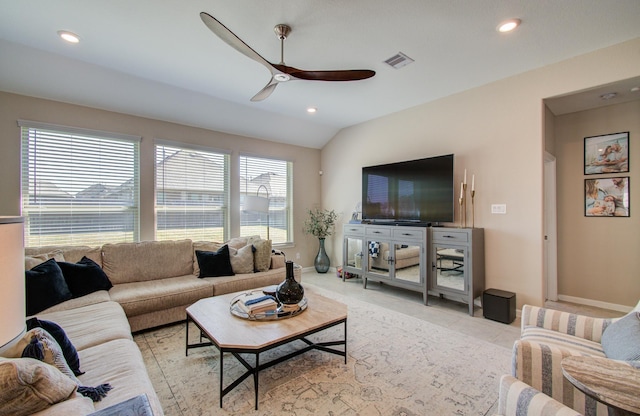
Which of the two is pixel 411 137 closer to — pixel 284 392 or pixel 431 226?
pixel 431 226

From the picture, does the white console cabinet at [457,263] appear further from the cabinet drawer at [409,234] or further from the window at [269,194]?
the window at [269,194]

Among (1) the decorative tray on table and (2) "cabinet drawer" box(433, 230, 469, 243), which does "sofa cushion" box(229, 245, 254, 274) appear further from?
(2) "cabinet drawer" box(433, 230, 469, 243)

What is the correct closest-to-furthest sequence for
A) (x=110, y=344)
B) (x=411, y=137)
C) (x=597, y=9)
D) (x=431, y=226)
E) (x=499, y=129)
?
(x=110, y=344), (x=597, y=9), (x=499, y=129), (x=431, y=226), (x=411, y=137)

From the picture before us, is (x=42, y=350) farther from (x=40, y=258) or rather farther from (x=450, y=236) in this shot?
(x=450, y=236)

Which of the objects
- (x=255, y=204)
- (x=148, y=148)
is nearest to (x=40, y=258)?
(x=148, y=148)

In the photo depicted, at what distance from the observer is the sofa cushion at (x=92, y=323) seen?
1873mm

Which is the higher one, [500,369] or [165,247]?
[165,247]

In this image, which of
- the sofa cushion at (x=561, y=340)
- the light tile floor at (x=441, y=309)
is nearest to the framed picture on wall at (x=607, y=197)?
the light tile floor at (x=441, y=309)

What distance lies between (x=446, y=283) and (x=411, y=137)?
2272mm

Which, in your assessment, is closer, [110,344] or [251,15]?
[110,344]

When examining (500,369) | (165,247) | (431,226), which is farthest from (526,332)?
(165,247)

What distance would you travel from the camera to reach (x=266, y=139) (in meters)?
Result: 5.24

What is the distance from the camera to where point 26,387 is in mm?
963

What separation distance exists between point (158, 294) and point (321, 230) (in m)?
3.25
